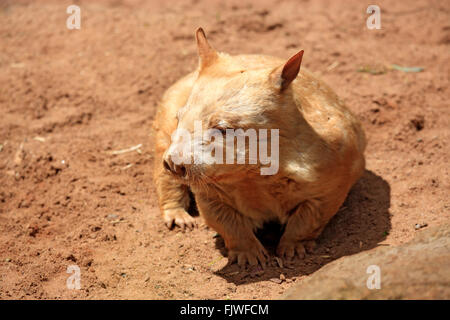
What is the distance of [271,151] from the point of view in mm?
4391

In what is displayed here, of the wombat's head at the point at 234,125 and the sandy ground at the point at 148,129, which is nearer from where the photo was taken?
the wombat's head at the point at 234,125

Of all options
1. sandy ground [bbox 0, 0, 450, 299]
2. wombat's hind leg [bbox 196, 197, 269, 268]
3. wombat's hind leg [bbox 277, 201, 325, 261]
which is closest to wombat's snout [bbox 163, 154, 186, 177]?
wombat's hind leg [bbox 196, 197, 269, 268]

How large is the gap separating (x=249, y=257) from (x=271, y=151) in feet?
3.84

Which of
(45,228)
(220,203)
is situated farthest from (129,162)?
(220,203)

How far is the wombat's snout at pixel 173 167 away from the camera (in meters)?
4.19

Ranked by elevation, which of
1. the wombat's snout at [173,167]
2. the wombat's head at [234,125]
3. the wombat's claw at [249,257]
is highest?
the wombat's head at [234,125]

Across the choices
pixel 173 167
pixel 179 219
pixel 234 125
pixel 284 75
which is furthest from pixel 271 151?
pixel 179 219

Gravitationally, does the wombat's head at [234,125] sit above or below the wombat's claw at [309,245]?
above

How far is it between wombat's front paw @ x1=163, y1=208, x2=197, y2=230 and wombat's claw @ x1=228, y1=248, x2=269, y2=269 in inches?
29.8

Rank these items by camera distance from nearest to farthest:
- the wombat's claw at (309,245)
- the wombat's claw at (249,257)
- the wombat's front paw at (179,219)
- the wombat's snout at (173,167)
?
the wombat's snout at (173,167)
the wombat's claw at (249,257)
the wombat's claw at (309,245)
the wombat's front paw at (179,219)

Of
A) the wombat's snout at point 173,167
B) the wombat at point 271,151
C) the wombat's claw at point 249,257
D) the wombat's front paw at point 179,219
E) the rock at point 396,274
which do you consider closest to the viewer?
the rock at point 396,274

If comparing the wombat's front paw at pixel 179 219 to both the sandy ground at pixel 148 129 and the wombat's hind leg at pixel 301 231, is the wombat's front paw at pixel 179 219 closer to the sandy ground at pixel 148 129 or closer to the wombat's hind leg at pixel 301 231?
the sandy ground at pixel 148 129

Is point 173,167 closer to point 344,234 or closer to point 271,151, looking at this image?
point 271,151

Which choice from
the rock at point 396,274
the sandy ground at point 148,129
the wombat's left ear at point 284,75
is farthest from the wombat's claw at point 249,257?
the wombat's left ear at point 284,75
